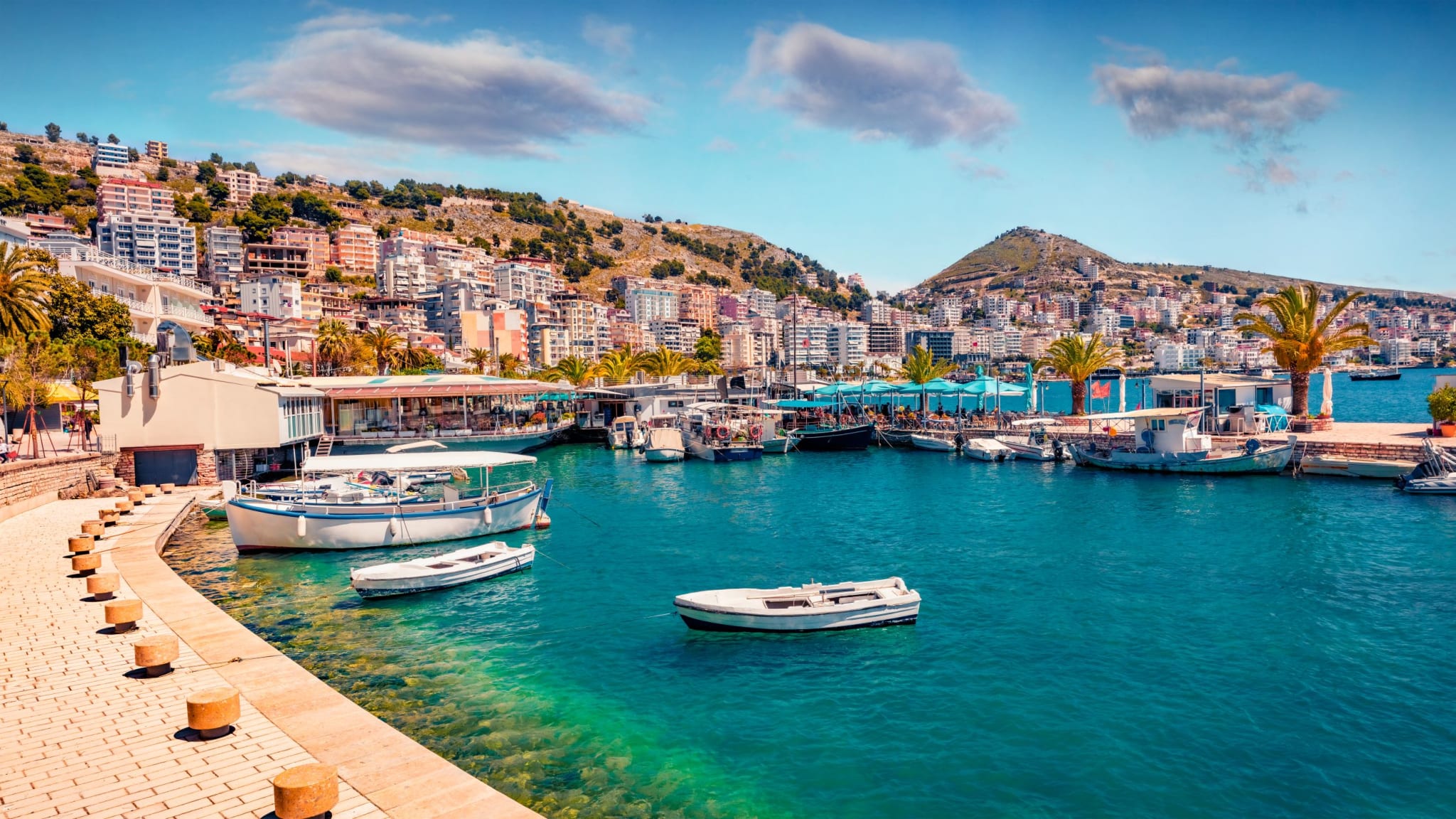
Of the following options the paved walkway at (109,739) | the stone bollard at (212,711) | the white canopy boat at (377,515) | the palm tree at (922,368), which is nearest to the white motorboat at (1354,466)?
the palm tree at (922,368)

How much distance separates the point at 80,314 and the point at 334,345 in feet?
87.9

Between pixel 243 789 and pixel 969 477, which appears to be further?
pixel 969 477

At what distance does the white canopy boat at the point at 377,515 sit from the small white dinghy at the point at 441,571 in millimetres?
4838

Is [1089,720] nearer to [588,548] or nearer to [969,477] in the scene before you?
[588,548]

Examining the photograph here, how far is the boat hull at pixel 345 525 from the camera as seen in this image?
95.9ft

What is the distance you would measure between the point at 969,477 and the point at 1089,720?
36.7 metres

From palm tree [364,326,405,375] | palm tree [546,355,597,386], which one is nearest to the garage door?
palm tree [364,326,405,375]

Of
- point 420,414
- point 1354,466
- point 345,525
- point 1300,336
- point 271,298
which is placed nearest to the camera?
point 345,525

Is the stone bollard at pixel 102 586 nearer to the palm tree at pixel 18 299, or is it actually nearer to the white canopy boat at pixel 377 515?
the white canopy boat at pixel 377 515

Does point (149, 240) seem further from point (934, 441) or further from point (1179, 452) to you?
point (1179, 452)

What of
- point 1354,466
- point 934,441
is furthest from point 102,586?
point 934,441

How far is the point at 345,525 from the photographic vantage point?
Result: 3003 cm

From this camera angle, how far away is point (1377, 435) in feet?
160

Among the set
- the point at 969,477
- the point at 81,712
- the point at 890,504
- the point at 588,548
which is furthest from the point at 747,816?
the point at 969,477
